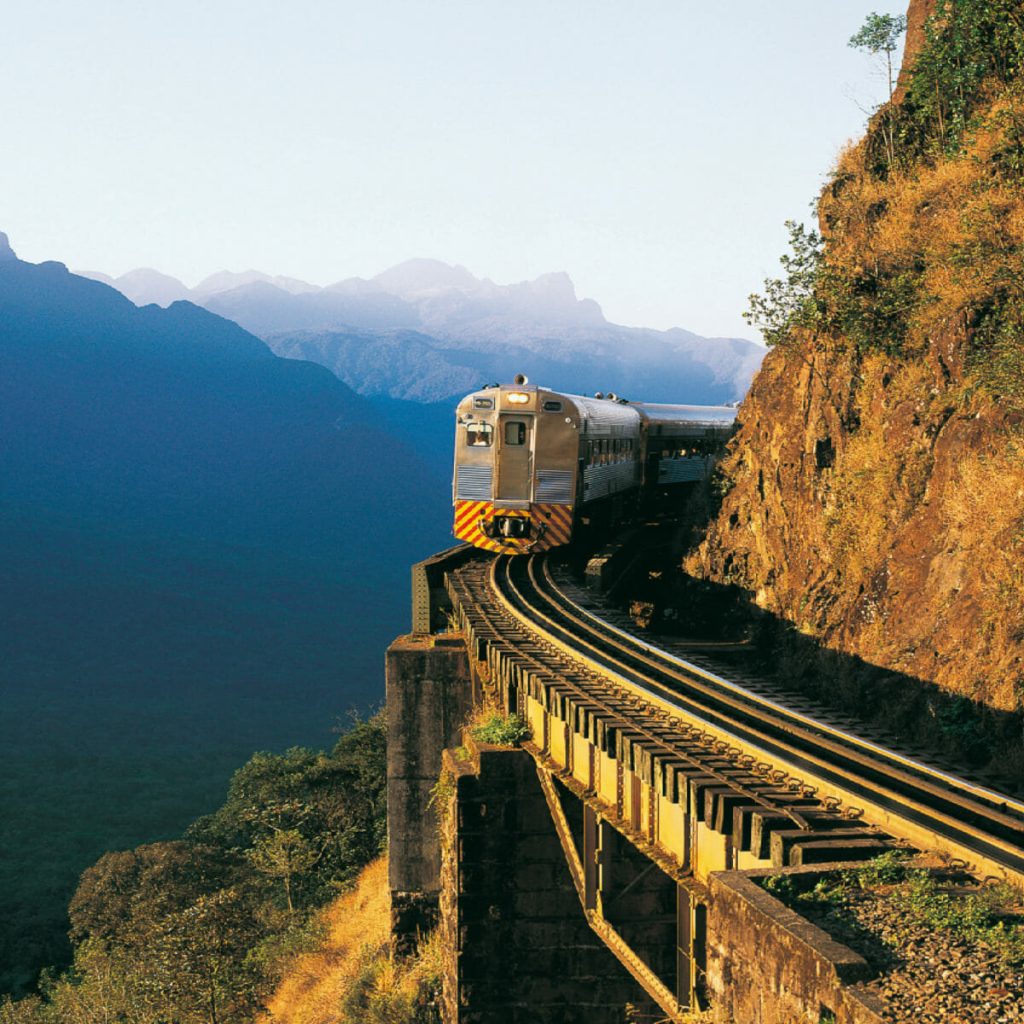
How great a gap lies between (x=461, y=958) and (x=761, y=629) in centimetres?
1018

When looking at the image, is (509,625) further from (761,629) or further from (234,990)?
(234,990)

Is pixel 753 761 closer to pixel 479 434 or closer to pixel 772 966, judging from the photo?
pixel 772 966

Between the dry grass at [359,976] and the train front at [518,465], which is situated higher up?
the train front at [518,465]

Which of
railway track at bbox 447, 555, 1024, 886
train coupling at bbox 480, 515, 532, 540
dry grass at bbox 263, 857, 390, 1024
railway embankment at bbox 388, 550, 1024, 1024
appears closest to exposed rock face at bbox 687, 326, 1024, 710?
railway embankment at bbox 388, 550, 1024, 1024

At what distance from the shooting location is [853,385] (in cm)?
2388

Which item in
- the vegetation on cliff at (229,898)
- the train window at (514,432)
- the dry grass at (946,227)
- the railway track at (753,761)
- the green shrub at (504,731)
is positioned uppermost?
the dry grass at (946,227)

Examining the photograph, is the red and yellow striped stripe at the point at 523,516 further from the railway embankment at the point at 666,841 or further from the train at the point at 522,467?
the railway embankment at the point at 666,841

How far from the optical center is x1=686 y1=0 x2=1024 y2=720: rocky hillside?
17328 mm

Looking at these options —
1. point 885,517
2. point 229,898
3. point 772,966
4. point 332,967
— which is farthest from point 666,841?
point 229,898

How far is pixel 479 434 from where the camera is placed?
2738 cm

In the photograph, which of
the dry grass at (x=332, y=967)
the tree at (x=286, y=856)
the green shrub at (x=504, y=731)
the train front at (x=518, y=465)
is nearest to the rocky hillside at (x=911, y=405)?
the train front at (x=518, y=465)

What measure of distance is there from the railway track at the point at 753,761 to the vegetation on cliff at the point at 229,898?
1902 cm

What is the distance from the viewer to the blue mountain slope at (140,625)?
80.8 meters

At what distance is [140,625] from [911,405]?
128107 millimetres
